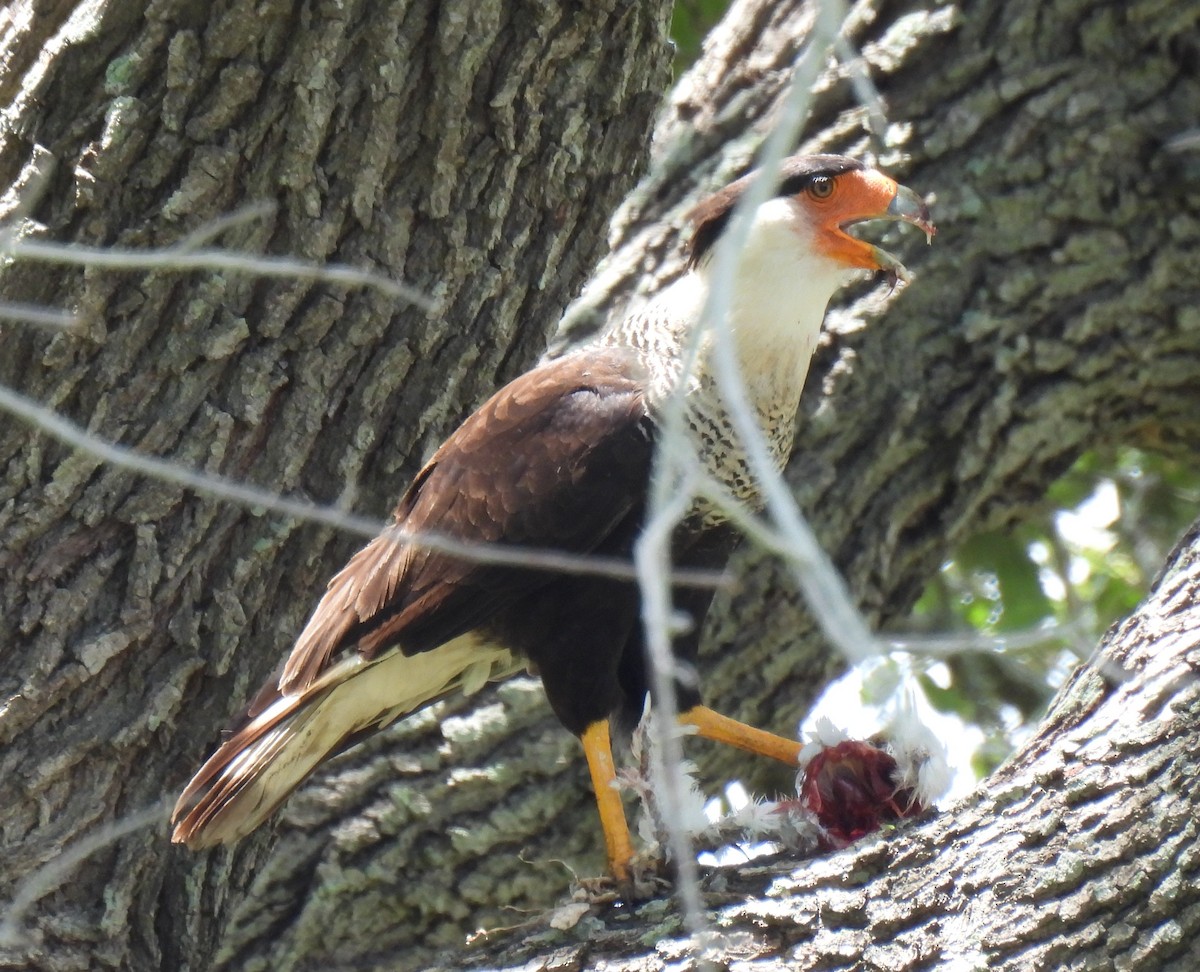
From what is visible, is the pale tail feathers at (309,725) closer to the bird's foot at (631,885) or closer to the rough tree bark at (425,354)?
the rough tree bark at (425,354)

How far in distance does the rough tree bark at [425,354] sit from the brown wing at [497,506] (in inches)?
2.8

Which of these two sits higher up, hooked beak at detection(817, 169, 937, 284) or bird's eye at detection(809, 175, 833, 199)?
bird's eye at detection(809, 175, 833, 199)

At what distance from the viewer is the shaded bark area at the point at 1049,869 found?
1.85m

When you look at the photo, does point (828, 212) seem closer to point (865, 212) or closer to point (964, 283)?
point (865, 212)

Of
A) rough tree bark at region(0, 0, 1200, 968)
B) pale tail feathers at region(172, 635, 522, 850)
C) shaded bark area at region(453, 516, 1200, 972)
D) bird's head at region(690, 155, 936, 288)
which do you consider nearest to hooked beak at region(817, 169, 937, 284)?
bird's head at region(690, 155, 936, 288)

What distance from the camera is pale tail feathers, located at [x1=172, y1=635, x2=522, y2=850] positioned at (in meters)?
2.47

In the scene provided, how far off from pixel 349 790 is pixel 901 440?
1.41 m

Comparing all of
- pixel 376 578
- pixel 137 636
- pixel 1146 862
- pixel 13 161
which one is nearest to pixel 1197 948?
pixel 1146 862

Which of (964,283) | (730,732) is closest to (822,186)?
(964,283)

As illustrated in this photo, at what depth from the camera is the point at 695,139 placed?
346 centimetres

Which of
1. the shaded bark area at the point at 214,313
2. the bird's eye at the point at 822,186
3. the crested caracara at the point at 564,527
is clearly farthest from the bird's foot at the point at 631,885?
the bird's eye at the point at 822,186

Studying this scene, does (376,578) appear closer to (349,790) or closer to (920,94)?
(349,790)

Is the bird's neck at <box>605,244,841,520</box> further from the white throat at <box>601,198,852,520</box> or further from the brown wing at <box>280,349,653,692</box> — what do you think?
the brown wing at <box>280,349,653,692</box>

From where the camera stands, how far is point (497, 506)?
2678 millimetres
